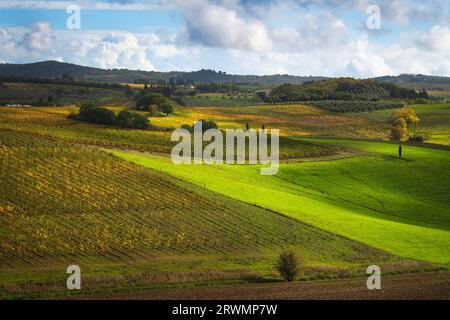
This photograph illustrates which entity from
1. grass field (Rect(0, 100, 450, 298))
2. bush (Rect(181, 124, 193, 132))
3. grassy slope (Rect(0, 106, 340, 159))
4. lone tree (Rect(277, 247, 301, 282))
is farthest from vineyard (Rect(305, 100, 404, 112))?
lone tree (Rect(277, 247, 301, 282))

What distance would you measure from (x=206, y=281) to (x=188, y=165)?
39101 millimetres

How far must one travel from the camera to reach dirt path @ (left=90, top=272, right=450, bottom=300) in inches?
1544

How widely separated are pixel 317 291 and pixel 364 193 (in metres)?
41.7

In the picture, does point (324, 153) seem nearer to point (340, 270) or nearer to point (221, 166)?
point (221, 166)

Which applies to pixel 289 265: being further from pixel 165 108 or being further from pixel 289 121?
pixel 289 121

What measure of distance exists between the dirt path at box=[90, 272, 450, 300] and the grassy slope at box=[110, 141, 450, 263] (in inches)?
422

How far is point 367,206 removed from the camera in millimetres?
76000

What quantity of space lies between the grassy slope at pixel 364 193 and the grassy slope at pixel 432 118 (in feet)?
102

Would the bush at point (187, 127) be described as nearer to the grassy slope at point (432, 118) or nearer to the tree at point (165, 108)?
the tree at point (165, 108)

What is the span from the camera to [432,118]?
528 ft

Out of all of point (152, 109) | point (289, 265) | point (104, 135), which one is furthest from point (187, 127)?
point (289, 265)

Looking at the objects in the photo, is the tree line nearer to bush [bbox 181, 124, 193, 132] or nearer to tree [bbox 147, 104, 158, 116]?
bush [bbox 181, 124, 193, 132]

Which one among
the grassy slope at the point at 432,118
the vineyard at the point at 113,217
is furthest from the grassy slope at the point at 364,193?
the grassy slope at the point at 432,118
